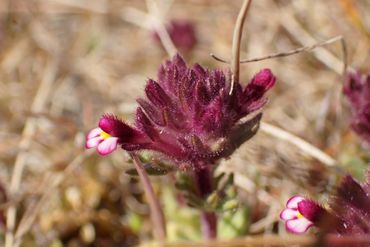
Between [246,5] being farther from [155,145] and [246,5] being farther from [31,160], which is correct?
[31,160]

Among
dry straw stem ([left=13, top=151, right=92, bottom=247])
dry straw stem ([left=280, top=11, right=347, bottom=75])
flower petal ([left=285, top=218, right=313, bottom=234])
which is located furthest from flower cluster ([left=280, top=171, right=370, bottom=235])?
dry straw stem ([left=280, top=11, right=347, bottom=75])

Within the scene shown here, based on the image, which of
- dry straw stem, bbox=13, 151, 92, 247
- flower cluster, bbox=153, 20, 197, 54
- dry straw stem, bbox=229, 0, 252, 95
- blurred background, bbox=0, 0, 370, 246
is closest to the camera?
dry straw stem, bbox=229, 0, 252, 95

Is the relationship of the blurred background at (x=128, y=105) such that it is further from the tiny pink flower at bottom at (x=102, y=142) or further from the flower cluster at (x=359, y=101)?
the tiny pink flower at bottom at (x=102, y=142)

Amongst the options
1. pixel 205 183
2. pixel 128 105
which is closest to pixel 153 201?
pixel 205 183

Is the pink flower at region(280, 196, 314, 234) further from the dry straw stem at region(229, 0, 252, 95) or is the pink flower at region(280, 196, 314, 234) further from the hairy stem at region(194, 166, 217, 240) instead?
the dry straw stem at region(229, 0, 252, 95)

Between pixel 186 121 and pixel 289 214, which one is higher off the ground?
pixel 186 121

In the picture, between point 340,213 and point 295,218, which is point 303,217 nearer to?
point 295,218
